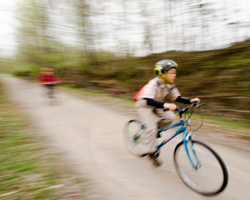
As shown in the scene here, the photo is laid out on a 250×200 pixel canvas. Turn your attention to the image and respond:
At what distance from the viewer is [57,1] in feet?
49.0

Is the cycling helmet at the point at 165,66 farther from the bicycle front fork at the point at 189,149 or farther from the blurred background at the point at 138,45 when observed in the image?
the blurred background at the point at 138,45

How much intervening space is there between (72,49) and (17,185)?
15592 millimetres

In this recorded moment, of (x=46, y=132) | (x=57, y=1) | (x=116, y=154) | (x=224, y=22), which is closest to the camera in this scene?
(x=116, y=154)

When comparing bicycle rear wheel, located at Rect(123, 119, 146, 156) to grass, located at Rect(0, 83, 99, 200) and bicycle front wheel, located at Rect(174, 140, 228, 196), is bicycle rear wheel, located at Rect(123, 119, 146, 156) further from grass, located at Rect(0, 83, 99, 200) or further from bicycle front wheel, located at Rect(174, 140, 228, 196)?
grass, located at Rect(0, 83, 99, 200)

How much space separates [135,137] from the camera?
371 cm

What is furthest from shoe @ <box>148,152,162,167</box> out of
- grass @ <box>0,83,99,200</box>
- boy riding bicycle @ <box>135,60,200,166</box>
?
grass @ <box>0,83,99,200</box>

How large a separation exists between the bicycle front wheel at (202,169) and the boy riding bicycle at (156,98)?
45cm

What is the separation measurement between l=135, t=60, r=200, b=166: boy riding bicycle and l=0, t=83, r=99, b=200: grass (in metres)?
1.32

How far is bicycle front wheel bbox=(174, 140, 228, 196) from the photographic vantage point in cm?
218

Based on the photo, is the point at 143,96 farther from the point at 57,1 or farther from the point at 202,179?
the point at 57,1

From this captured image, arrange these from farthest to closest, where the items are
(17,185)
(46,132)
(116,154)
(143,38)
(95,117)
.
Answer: (143,38) < (95,117) < (46,132) < (116,154) < (17,185)

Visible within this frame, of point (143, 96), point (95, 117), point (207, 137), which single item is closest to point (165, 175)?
point (143, 96)

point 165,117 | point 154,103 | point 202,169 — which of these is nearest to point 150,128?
point 165,117

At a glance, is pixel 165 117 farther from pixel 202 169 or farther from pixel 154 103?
pixel 202 169
